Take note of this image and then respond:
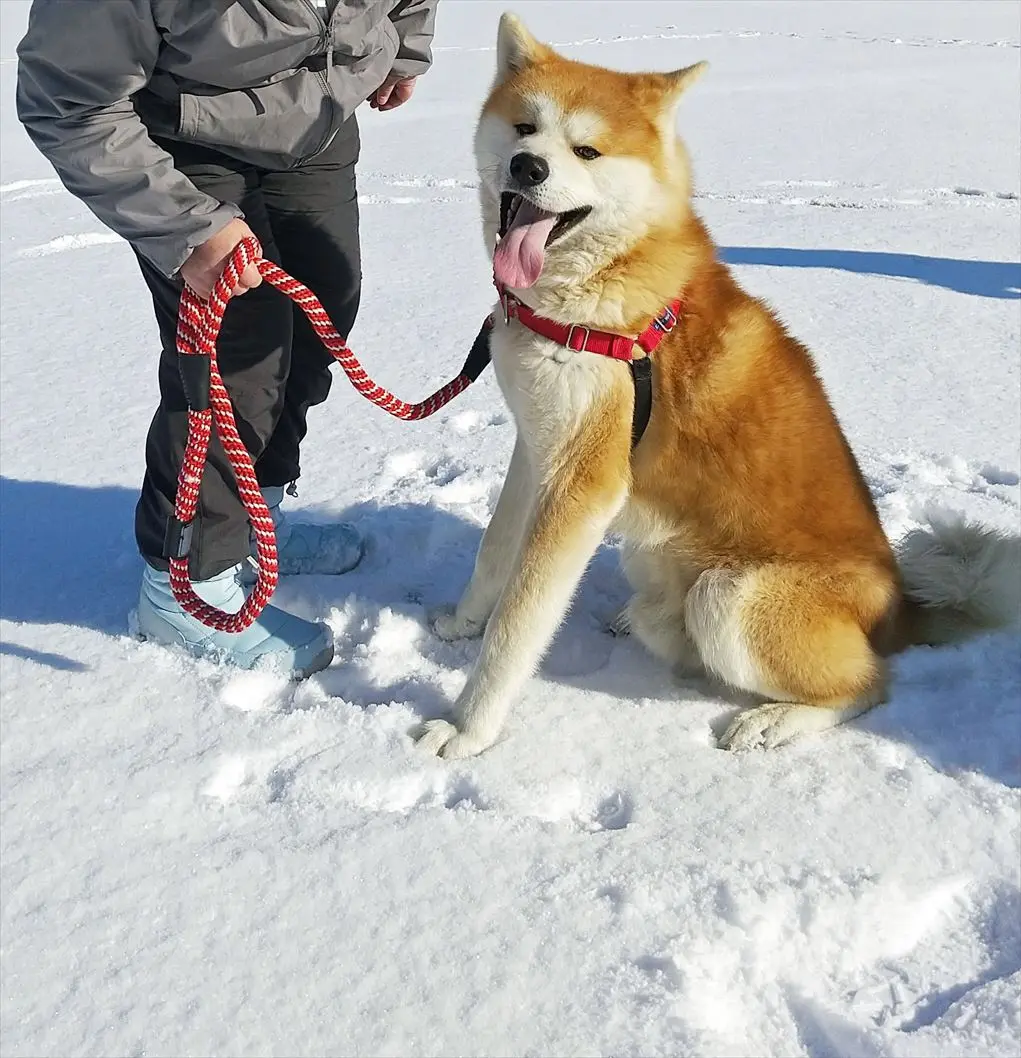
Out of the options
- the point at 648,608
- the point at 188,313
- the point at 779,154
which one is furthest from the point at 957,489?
the point at 779,154

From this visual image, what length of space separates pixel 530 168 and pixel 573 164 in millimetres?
91

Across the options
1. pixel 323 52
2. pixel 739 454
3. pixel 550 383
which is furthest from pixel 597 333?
pixel 323 52

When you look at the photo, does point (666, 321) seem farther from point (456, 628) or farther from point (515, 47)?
point (456, 628)

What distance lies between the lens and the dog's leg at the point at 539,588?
1.87 meters

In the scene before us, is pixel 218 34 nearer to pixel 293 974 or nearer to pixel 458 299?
pixel 293 974

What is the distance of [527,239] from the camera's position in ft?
5.88

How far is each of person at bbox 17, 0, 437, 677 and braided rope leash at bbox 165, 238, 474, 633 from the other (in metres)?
0.04

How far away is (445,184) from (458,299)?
2510mm

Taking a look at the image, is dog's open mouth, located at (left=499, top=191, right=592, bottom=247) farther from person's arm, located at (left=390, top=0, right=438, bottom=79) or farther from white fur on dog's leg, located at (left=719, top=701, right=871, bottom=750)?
white fur on dog's leg, located at (left=719, top=701, right=871, bottom=750)

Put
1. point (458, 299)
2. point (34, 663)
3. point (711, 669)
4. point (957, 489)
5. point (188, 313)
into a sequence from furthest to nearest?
1. point (458, 299)
2. point (957, 489)
3. point (34, 663)
4. point (711, 669)
5. point (188, 313)

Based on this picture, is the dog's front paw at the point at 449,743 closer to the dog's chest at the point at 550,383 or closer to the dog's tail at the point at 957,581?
the dog's chest at the point at 550,383

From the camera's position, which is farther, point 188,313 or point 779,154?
point 779,154

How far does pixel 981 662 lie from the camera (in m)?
2.03

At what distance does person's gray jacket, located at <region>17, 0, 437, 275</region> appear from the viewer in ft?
4.95
